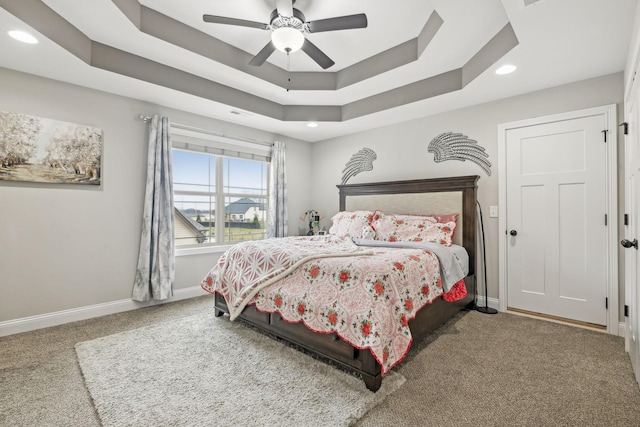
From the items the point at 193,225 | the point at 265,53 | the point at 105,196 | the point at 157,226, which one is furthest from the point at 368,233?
the point at 105,196

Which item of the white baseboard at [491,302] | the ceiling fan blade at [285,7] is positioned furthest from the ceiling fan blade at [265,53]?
the white baseboard at [491,302]

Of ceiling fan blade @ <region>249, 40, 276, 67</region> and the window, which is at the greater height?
ceiling fan blade @ <region>249, 40, 276, 67</region>

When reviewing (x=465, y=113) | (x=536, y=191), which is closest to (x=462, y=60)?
(x=465, y=113)

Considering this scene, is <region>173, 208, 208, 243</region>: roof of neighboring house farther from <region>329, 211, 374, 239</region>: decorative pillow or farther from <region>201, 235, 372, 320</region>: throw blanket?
Answer: <region>329, 211, 374, 239</region>: decorative pillow

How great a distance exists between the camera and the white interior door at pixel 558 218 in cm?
276

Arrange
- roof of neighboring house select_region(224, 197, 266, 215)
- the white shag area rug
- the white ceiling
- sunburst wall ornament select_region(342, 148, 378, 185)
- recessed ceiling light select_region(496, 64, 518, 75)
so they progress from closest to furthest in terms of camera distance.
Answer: the white shag area rug, the white ceiling, recessed ceiling light select_region(496, 64, 518, 75), roof of neighboring house select_region(224, 197, 266, 215), sunburst wall ornament select_region(342, 148, 378, 185)

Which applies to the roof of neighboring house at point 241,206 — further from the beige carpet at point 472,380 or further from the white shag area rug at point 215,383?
the white shag area rug at point 215,383

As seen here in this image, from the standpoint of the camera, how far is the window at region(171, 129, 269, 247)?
393 cm

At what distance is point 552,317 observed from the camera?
301cm

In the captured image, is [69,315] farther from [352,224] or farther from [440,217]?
[440,217]

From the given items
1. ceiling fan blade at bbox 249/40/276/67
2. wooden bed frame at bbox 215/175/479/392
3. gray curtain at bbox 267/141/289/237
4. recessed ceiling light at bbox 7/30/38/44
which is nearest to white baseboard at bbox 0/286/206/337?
wooden bed frame at bbox 215/175/479/392

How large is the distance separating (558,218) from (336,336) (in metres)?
2.65

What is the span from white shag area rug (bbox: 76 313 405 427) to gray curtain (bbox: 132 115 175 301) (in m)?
0.86

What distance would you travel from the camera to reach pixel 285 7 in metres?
2.18
